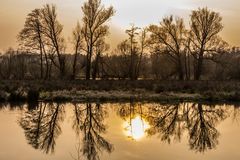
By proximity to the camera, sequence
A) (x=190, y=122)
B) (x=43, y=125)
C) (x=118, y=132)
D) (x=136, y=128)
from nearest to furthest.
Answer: (x=118, y=132) → (x=136, y=128) → (x=43, y=125) → (x=190, y=122)

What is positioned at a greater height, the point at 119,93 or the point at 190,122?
the point at 119,93

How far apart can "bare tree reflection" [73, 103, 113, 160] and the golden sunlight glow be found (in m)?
1.08

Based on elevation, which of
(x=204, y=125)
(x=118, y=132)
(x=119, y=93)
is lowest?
(x=118, y=132)

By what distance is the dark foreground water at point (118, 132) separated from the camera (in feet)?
42.7

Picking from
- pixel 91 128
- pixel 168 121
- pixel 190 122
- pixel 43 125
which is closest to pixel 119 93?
pixel 168 121

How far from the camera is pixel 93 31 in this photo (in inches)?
2072

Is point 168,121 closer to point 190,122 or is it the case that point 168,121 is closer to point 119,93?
point 190,122

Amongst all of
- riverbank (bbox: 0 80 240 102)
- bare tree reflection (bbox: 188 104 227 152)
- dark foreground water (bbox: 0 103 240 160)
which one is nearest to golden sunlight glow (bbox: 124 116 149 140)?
dark foreground water (bbox: 0 103 240 160)

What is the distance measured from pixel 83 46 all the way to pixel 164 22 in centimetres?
1258

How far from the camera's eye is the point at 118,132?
56.7ft

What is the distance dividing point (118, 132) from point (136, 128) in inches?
50.5

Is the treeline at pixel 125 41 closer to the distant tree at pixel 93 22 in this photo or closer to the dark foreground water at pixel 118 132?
the distant tree at pixel 93 22

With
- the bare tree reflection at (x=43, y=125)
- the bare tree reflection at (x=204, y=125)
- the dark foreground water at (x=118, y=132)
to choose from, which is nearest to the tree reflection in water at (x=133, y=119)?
the dark foreground water at (x=118, y=132)

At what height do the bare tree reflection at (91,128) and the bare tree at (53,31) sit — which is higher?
the bare tree at (53,31)
